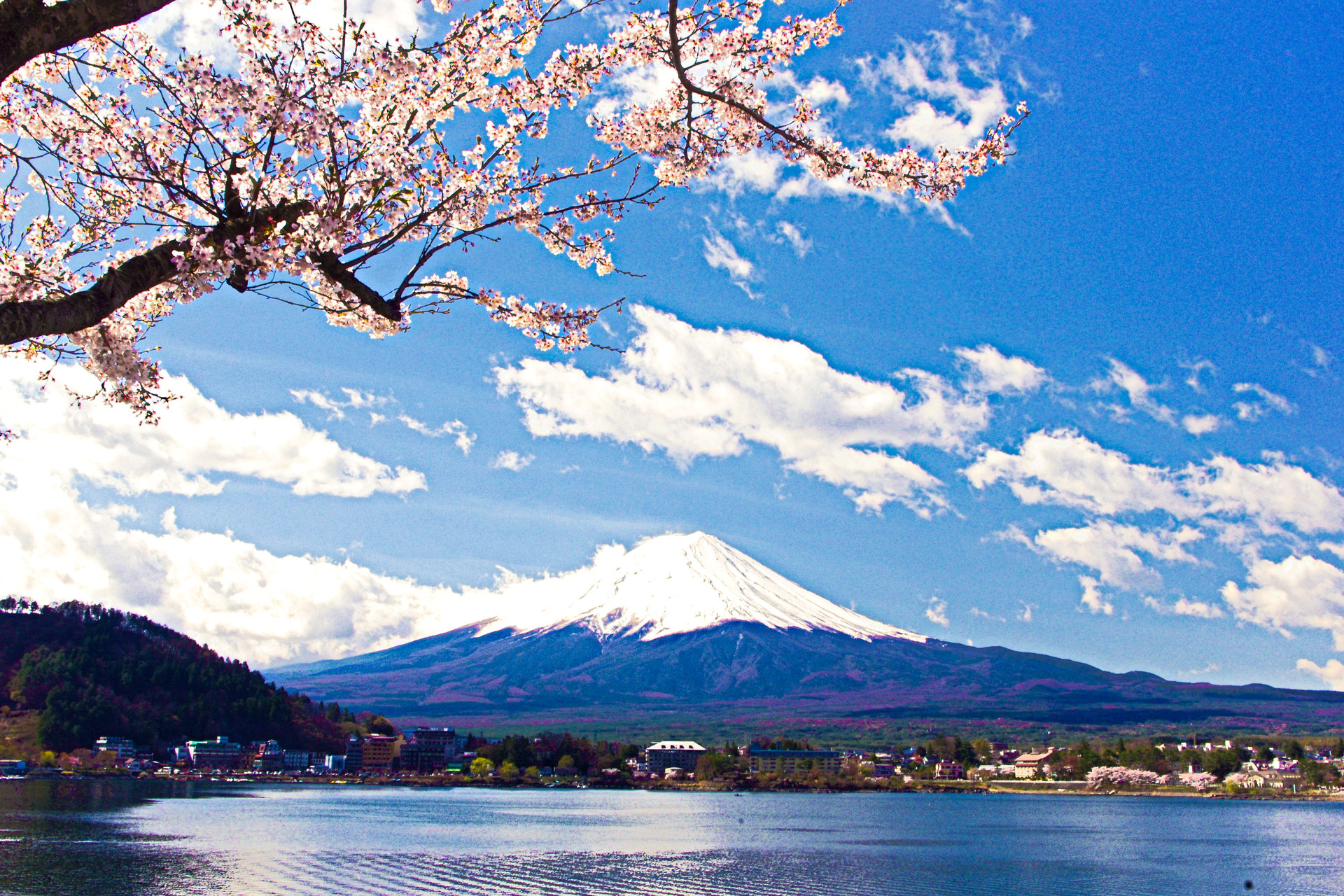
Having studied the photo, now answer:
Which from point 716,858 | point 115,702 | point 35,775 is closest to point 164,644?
point 115,702

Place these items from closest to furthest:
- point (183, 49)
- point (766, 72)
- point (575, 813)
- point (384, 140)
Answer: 1. point (183, 49)
2. point (384, 140)
3. point (766, 72)
4. point (575, 813)

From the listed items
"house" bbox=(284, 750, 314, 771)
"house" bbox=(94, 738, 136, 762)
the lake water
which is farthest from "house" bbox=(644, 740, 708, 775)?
"house" bbox=(94, 738, 136, 762)

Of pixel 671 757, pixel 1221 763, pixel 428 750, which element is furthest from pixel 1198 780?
pixel 428 750

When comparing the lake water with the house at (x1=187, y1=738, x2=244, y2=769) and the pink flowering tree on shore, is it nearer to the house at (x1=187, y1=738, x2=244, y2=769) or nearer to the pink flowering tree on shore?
the house at (x1=187, y1=738, x2=244, y2=769)

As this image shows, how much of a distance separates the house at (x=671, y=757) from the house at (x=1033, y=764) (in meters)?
37.4

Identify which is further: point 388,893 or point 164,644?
point 164,644

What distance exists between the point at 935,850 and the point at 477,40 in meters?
45.2

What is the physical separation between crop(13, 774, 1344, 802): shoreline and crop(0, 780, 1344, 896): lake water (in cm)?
3306

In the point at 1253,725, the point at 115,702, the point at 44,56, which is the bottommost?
the point at 1253,725

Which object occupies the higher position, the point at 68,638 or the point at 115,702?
the point at 68,638

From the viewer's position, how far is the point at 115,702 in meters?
103

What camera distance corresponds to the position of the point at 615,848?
42.0 metres

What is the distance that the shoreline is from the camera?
108 meters

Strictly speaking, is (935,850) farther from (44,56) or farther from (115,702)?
(115,702)
